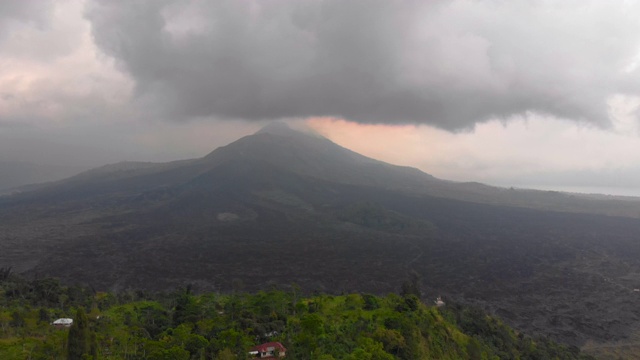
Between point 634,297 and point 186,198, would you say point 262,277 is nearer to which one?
point 634,297

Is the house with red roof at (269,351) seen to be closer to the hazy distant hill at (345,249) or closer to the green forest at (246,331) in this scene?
the green forest at (246,331)

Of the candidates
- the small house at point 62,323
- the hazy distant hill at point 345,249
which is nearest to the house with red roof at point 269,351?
the small house at point 62,323

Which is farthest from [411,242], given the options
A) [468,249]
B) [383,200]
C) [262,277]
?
[383,200]

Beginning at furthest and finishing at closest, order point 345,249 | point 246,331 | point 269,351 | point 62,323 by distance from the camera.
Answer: point 345,249
point 62,323
point 246,331
point 269,351

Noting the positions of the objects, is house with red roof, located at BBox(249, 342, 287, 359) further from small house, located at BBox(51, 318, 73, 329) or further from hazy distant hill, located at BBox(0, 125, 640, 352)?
hazy distant hill, located at BBox(0, 125, 640, 352)

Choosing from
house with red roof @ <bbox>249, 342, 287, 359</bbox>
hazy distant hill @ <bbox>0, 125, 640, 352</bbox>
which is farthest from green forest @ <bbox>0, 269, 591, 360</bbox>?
hazy distant hill @ <bbox>0, 125, 640, 352</bbox>

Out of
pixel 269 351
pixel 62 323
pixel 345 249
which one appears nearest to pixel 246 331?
pixel 269 351

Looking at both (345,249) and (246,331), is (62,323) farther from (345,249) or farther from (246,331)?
(345,249)
